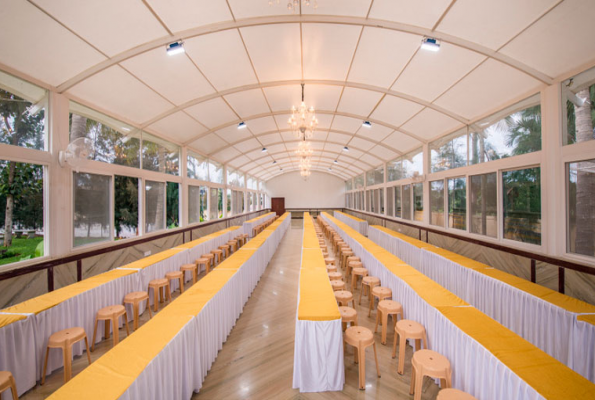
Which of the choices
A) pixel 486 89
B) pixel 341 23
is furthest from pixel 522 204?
pixel 341 23

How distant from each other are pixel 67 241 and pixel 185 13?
478 centimetres

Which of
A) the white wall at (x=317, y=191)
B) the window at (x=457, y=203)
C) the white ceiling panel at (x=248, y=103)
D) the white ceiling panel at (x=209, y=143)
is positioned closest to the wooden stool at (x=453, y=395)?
the window at (x=457, y=203)

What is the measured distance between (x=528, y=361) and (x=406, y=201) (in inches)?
374

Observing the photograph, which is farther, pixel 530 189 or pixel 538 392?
pixel 530 189

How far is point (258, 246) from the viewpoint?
6527mm

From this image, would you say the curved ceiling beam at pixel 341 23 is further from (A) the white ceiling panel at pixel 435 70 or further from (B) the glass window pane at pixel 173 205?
(B) the glass window pane at pixel 173 205

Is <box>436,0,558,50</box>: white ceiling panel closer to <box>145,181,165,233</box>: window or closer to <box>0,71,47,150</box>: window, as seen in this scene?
<box>0,71,47,150</box>: window

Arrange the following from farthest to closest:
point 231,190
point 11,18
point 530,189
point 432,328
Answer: point 231,190 → point 530,189 → point 11,18 → point 432,328

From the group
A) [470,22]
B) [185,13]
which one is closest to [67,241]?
[185,13]

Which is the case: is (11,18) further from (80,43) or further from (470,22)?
(470,22)

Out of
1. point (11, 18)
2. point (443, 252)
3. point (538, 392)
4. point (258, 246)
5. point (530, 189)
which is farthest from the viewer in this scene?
point (258, 246)

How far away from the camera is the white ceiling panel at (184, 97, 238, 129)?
6918mm

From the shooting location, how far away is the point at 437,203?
820 cm

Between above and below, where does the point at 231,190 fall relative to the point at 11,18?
below
